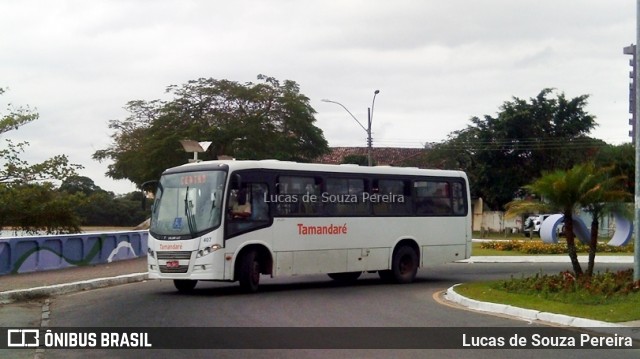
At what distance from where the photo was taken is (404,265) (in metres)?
22.9

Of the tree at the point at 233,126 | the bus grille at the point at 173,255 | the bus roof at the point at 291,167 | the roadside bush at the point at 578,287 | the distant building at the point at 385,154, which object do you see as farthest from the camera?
the distant building at the point at 385,154

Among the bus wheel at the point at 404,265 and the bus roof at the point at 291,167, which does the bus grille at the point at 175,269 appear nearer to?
the bus roof at the point at 291,167

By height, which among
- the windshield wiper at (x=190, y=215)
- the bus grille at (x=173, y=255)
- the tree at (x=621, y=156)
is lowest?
the bus grille at (x=173, y=255)

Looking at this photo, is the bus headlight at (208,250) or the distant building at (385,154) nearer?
the bus headlight at (208,250)

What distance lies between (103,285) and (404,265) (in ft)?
25.5

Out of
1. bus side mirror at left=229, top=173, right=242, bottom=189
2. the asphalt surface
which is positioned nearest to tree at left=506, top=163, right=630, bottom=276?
the asphalt surface

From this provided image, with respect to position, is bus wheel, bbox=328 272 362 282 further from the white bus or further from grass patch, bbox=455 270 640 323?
grass patch, bbox=455 270 640 323

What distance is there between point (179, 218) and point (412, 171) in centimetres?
698

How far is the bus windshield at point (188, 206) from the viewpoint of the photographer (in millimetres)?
18391

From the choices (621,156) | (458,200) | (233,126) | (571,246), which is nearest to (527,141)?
(621,156)

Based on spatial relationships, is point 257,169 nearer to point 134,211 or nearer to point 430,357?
point 430,357

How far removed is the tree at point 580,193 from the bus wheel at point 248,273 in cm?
623

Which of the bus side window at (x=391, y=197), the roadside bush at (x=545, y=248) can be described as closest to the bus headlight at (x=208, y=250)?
the bus side window at (x=391, y=197)

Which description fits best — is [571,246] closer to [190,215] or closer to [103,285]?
[190,215]
